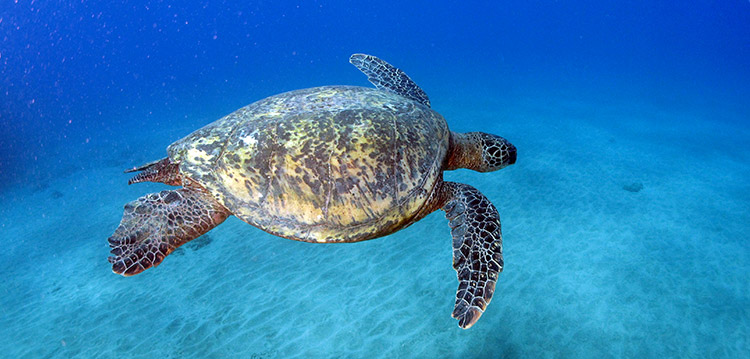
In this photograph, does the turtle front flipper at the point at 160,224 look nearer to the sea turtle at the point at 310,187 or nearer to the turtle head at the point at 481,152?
the sea turtle at the point at 310,187

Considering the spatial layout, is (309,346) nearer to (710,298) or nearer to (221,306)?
(221,306)

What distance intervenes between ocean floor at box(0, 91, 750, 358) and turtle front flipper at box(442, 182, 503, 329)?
2.85m

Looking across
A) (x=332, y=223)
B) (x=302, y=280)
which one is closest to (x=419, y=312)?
(x=302, y=280)

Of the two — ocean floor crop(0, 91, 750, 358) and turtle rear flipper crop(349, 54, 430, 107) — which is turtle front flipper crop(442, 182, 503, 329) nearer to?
turtle rear flipper crop(349, 54, 430, 107)

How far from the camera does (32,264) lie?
8688 mm

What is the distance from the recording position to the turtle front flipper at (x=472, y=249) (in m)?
2.71

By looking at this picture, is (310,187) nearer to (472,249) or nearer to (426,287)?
(472,249)

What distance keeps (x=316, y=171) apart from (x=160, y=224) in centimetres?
157

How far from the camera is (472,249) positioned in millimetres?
3057

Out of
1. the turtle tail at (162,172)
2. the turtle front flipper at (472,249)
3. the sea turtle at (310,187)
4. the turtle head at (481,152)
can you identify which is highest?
the turtle tail at (162,172)

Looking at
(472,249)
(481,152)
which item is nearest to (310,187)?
(472,249)

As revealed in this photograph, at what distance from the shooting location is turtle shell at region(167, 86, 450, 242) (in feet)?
9.64

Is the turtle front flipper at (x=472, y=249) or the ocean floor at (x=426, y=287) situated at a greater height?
the turtle front flipper at (x=472, y=249)

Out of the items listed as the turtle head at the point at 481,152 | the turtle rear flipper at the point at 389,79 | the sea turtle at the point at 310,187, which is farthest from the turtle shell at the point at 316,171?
the turtle rear flipper at the point at 389,79
